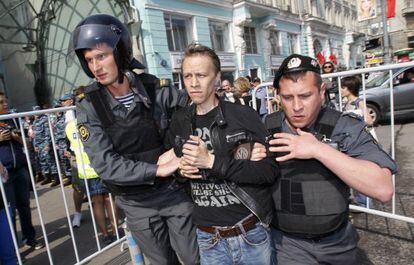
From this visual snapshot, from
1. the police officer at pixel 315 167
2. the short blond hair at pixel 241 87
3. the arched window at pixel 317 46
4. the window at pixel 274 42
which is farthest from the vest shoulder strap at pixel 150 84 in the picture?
the arched window at pixel 317 46

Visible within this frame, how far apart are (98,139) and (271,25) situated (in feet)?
63.3

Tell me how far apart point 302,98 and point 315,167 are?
0.33 metres

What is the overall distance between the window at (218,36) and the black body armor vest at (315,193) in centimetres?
1474

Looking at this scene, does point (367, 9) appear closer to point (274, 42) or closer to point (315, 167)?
point (274, 42)

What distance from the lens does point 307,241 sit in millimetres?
1621

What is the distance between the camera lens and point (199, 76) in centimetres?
167

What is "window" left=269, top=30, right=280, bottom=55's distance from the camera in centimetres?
2052

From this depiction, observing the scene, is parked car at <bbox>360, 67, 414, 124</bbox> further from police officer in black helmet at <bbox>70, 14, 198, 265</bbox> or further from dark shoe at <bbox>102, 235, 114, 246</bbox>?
police officer in black helmet at <bbox>70, 14, 198, 265</bbox>

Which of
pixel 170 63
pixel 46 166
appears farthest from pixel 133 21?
pixel 46 166

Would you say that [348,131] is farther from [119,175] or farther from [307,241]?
[119,175]

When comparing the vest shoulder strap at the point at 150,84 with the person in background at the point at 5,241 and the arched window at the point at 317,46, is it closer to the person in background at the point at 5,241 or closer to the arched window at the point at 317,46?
the person in background at the point at 5,241

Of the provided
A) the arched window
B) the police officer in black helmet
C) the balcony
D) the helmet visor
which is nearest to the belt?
the police officer in black helmet

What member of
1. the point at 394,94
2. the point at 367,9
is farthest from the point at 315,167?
the point at 367,9

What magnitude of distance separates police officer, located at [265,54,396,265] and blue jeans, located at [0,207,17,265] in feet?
8.94
